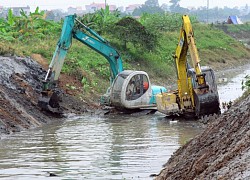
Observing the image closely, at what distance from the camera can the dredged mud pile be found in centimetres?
848

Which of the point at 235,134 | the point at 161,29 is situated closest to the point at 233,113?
the point at 235,134

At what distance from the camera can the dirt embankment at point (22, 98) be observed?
2310 centimetres

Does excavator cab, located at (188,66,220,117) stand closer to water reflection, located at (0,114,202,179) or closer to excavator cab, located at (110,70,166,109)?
water reflection, located at (0,114,202,179)

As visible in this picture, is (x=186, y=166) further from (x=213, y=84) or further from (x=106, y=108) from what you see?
(x=106, y=108)

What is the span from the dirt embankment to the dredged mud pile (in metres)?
10.7

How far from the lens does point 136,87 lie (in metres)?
26.5

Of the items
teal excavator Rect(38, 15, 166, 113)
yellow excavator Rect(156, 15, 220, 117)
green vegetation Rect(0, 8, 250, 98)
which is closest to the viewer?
yellow excavator Rect(156, 15, 220, 117)

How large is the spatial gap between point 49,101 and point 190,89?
5356mm

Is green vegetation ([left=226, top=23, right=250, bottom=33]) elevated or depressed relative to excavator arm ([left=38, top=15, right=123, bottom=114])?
elevated

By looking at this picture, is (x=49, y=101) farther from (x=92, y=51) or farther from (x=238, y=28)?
(x=238, y=28)

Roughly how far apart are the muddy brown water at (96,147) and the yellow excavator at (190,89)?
20.6 inches

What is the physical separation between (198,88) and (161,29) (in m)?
37.4

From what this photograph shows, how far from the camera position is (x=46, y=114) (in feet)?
84.2

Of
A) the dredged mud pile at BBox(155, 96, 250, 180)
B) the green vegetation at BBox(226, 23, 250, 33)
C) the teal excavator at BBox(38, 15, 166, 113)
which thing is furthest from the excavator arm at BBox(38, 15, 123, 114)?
the green vegetation at BBox(226, 23, 250, 33)
